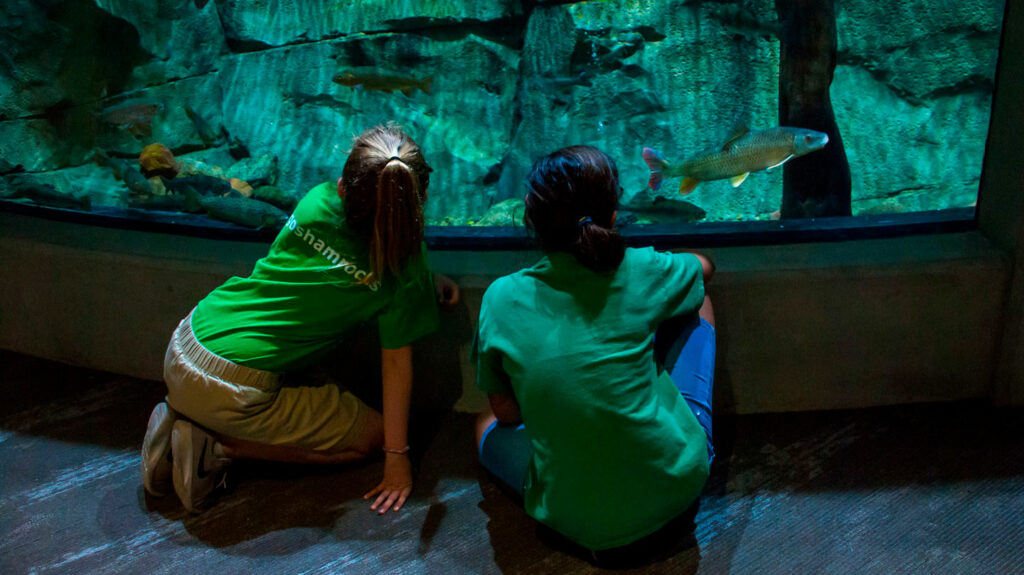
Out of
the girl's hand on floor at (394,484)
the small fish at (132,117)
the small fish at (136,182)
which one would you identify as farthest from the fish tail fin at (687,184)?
the small fish at (132,117)

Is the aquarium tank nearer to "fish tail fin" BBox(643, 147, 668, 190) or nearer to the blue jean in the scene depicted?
"fish tail fin" BBox(643, 147, 668, 190)

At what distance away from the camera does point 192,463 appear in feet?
7.21

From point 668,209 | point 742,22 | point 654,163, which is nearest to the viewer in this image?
point 654,163

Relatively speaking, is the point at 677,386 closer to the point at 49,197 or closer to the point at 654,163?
the point at 654,163

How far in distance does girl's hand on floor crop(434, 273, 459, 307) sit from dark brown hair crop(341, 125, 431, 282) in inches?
13.4

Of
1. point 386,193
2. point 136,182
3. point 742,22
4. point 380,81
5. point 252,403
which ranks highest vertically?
point 742,22

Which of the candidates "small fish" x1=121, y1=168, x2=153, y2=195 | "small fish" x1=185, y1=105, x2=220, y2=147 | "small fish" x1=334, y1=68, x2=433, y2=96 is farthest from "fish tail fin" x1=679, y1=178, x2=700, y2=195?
"small fish" x1=185, y1=105, x2=220, y2=147

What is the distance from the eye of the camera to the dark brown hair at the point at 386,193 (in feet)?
6.38

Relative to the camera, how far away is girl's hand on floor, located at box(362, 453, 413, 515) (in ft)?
7.41

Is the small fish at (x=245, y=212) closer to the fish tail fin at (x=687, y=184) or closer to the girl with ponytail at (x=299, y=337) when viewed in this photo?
the girl with ponytail at (x=299, y=337)

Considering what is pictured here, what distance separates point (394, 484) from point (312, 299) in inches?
26.6

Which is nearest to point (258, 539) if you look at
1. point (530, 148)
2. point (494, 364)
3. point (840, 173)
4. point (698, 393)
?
point (494, 364)

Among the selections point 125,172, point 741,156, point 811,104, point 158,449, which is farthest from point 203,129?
point 811,104

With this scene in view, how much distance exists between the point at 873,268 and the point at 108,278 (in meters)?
3.08
